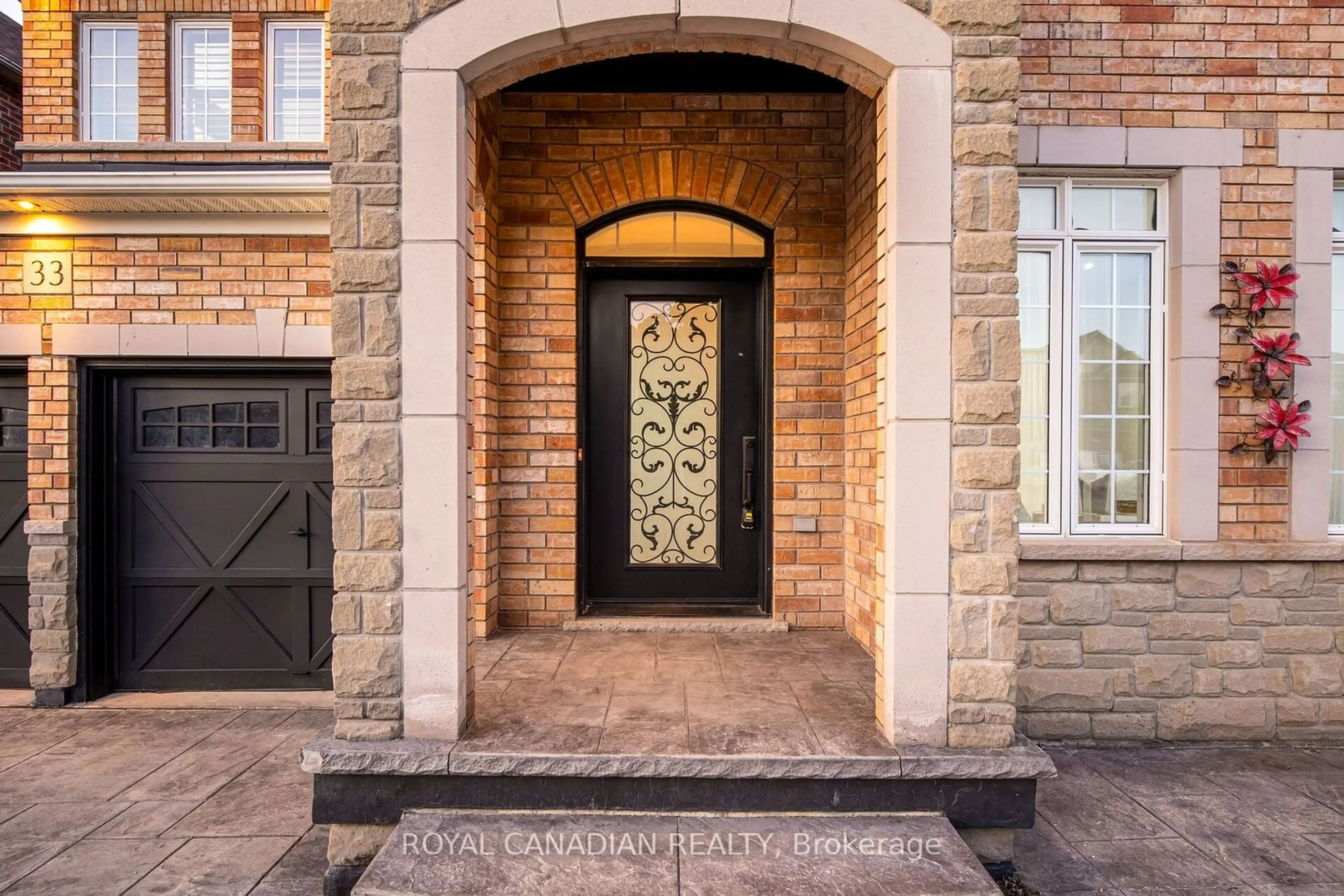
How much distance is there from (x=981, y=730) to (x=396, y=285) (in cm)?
288

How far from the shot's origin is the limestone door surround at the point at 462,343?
2826mm

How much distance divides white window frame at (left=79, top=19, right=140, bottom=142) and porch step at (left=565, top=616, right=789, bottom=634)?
A: 4.30 metres

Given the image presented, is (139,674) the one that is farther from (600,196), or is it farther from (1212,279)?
(1212,279)


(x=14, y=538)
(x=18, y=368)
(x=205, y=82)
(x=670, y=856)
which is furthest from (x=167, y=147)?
(x=670, y=856)

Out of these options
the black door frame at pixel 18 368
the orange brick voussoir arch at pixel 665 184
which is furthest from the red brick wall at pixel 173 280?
the orange brick voussoir arch at pixel 665 184

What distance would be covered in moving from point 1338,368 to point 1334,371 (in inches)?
1.2

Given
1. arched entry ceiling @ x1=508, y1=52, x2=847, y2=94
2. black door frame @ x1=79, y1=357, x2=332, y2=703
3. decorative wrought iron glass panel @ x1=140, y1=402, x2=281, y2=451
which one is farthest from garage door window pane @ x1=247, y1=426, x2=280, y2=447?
arched entry ceiling @ x1=508, y1=52, x2=847, y2=94

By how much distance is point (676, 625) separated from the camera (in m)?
4.57

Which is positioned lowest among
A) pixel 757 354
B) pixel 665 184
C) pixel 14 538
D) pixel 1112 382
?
pixel 14 538

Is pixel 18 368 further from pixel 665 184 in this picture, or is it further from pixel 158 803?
pixel 665 184

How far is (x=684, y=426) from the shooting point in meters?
4.91

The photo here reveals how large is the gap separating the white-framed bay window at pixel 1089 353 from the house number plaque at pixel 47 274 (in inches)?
231

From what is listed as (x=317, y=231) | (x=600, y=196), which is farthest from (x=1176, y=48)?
(x=317, y=231)

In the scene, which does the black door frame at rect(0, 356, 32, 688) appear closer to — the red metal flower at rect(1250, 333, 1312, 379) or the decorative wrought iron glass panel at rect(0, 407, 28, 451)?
the decorative wrought iron glass panel at rect(0, 407, 28, 451)
